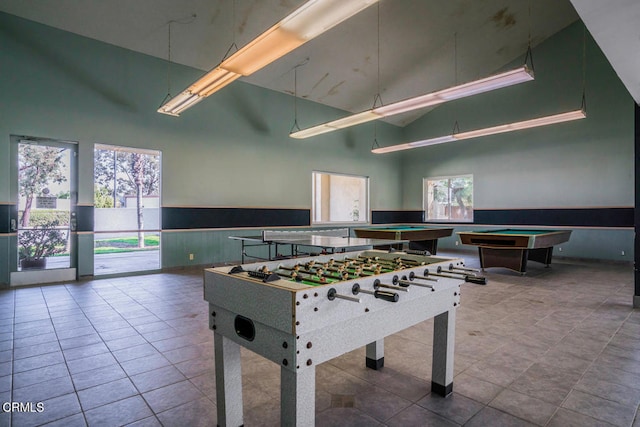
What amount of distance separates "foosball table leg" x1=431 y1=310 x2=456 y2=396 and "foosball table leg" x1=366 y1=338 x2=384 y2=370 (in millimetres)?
442

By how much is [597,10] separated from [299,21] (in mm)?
2118

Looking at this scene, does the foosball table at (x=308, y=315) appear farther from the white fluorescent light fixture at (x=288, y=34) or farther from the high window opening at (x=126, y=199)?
the high window opening at (x=126, y=199)

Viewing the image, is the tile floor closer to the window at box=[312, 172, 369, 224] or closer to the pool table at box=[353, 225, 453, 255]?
the pool table at box=[353, 225, 453, 255]

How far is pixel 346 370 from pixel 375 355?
0.79ft

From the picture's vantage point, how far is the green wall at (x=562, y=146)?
704 cm

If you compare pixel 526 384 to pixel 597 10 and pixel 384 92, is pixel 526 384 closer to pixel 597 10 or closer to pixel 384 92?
pixel 597 10

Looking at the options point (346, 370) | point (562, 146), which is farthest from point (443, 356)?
point (562, 146)

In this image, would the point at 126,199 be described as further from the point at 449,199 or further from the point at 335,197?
the point at 449,199

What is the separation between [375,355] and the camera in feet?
7.96

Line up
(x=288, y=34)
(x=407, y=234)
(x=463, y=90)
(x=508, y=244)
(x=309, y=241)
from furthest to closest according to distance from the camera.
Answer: (x=407, y=234) < (x=508, y=244) < (x=309, y=241) < (x=463, y=90) < (x=288, y=34)

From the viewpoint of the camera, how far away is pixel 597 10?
7.14ft

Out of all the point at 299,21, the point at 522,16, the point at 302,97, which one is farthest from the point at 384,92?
the point at 299,21

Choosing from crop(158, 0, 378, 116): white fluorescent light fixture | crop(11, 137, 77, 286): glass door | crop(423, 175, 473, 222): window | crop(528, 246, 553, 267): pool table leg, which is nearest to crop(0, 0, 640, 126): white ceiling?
crop(158, 0, 378, 116): white fluorescent light fixture

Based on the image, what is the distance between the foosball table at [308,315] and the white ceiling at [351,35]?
316cm
